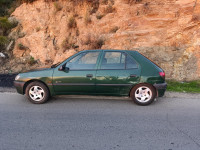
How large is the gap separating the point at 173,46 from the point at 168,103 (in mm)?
4996

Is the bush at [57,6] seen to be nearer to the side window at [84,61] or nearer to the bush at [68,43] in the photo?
the bush at [68,43]

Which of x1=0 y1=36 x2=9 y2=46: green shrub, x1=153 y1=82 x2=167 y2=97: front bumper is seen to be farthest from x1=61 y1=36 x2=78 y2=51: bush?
x1=153 y1=82 x2=167 y2=97: front bumper

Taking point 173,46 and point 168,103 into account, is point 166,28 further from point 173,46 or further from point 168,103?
point 168,103

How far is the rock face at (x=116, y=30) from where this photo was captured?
9.11 m

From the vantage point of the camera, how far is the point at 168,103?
17.5 ft

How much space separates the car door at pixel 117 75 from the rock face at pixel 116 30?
4395 millimetres

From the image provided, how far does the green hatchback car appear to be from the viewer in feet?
16.5

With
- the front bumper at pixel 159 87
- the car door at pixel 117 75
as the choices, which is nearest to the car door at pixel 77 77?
the car door at pixel 117 75

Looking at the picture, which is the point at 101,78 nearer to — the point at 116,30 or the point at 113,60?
the point at 113,60

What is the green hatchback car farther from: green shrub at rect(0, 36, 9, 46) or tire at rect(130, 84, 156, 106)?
green shrub at rect(0, 36, 9, 46)

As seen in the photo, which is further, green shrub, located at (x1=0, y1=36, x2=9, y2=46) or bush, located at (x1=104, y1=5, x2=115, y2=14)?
bush, located at (x1=104, y1=5, x2=115, y2=14)

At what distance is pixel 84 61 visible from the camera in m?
5.20

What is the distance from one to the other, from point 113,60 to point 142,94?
128cm

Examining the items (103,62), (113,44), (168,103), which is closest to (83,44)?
(113,44)
